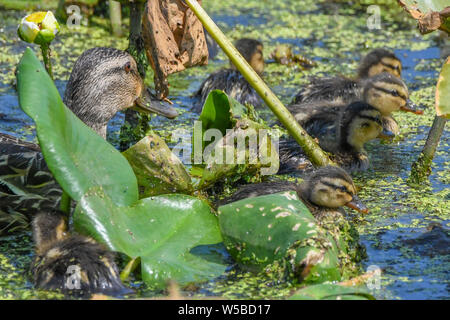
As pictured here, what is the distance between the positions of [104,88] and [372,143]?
6.47 ft

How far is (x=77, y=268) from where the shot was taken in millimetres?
3248

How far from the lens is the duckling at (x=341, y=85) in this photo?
5727mm

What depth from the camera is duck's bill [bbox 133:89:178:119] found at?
4.73m

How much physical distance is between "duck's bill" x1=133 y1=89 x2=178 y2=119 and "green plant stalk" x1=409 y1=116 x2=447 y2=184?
1402 millimetres

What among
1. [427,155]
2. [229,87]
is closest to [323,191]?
[427,155]

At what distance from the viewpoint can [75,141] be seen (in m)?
3.39

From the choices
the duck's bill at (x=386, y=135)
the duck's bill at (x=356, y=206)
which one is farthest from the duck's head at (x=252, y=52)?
the duck's bill at (x=356, y=206)

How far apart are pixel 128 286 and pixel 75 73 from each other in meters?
1.53

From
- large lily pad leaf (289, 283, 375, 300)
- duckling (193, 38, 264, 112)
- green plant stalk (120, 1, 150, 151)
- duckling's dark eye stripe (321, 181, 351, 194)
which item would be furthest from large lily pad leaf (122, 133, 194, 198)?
duckling (193, 38, 264, 112)

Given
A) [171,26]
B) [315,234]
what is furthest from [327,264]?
[171,26]

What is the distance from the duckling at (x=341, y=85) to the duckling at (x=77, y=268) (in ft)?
9.03

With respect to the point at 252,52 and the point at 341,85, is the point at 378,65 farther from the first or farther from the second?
the point at 252,52

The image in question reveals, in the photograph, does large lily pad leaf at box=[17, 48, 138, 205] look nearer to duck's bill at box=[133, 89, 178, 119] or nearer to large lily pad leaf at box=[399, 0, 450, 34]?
duck's bill at box=[133, 89, 178, 119]
